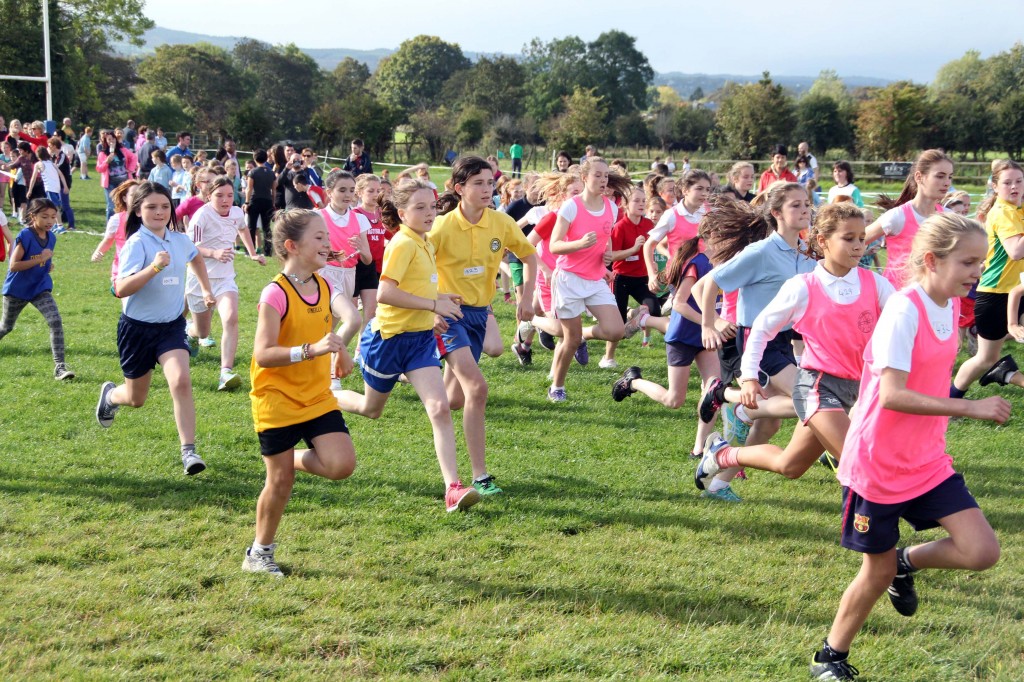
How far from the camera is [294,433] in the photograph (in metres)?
5.00

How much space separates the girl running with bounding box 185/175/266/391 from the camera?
909cm

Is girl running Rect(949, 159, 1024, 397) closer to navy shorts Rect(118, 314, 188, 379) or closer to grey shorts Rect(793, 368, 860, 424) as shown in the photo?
grey shorts Rect(793, 368, 860, 424)

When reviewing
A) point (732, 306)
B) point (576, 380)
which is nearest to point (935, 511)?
point (732, 306)

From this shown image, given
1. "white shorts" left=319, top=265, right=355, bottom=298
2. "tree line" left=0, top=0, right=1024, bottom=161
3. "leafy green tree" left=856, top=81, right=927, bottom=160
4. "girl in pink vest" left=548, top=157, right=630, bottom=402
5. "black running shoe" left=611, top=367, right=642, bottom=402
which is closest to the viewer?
"black running shoe" left=611, top=367, right=642, bottom=402

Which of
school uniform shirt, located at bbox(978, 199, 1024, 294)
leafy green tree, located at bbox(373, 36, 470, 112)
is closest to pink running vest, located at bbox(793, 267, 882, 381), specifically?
school uniform shirt, located at bbox(978, 199, 1024, 294)

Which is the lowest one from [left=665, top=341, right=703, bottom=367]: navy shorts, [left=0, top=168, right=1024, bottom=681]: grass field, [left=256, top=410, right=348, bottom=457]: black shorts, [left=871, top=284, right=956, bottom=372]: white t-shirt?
[left=0, top=168, right=1024, bottom=681]: grass field

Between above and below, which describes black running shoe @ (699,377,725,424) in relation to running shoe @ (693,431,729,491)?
above

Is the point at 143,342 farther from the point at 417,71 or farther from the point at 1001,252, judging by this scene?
the point at 417,71

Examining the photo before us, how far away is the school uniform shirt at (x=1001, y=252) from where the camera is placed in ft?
26.5

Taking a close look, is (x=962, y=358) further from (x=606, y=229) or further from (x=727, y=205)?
(x=727, y=205)

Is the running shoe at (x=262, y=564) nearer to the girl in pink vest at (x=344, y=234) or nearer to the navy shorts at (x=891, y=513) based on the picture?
the navy shorts at (x=891, y=513)

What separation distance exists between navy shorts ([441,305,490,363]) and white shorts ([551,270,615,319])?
1784mm

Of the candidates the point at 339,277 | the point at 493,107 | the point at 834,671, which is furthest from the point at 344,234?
the point at 493,107

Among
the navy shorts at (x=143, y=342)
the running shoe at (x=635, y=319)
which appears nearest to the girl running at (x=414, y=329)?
the navy shorts at (x=143, y=342)
